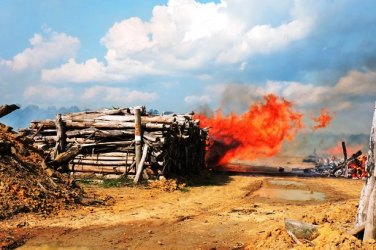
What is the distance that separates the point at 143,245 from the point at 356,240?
4.21 metres

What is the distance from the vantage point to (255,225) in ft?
34.1

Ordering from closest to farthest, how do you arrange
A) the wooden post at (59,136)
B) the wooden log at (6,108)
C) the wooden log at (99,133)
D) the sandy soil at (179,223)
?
1. the sandy soil at (179,223)
2. the wooden log at (6,108)
3. the wooden log at (99,133)
4. the wooden post at (59,136)

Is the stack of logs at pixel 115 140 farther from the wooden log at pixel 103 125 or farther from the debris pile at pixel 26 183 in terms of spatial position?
the debris pile at pixel 26 183

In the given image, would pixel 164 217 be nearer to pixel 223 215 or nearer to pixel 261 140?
pixel 223 215

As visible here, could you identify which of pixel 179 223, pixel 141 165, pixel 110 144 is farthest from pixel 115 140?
pixel 179 223

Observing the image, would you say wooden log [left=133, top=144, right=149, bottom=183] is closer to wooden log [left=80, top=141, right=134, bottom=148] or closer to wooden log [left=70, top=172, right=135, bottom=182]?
wooden log [left=70, top=172, right=135, bottom=182]

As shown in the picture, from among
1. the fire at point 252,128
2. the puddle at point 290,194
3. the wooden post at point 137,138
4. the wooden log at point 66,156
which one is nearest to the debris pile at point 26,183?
the wooden log at point 66,156

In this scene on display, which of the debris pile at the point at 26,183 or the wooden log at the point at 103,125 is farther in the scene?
the wooden log at the point at 103,125

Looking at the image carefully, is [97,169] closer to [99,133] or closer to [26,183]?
[99,133]

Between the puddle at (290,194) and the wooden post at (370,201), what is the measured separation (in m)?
8.50

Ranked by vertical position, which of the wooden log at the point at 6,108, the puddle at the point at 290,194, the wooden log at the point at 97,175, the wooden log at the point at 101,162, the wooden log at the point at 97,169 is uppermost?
the wooden log at the point at 6,108

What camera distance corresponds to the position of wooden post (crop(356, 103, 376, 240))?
6.85m

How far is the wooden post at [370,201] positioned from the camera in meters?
6.85

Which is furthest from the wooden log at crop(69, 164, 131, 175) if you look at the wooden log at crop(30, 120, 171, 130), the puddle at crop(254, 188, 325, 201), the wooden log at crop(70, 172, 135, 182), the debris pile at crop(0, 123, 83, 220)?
the puddle at crop(254, 188, 325, 201)
